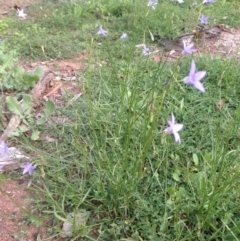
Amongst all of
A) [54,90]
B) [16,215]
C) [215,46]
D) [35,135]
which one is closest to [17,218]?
[16,215]

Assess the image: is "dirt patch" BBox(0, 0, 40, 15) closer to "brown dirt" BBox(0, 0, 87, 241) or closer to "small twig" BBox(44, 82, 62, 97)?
"small twig" BBox(44, 82, 62, 97)

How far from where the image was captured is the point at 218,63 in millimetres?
3154

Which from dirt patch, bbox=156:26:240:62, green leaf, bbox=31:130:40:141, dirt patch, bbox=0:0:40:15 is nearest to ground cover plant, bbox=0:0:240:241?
green leaf, bbox=31:130:40:141

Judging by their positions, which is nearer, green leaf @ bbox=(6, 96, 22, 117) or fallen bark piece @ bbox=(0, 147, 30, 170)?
fallen bark piece @ bbox=(0, 147, 30, 170)

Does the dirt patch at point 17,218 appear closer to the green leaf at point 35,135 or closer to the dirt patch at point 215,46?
the green leaf at point 35,135

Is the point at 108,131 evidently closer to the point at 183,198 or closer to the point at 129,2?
the point at 183,198

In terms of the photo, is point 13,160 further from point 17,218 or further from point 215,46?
point 215,46

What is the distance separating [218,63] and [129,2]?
1.79 m

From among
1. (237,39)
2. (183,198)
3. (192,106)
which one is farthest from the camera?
(237,39)

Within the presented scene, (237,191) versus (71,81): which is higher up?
(237,191)

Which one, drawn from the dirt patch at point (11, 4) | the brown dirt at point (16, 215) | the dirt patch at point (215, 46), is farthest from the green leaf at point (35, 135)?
the dirt patch at point (11, 4)

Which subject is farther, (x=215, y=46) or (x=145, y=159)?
(x=215, y=46)

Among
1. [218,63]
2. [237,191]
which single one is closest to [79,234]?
[237,191]

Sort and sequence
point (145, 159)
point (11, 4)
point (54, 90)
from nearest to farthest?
point (145, 159)
point (54, 90)
point (11, 4)
